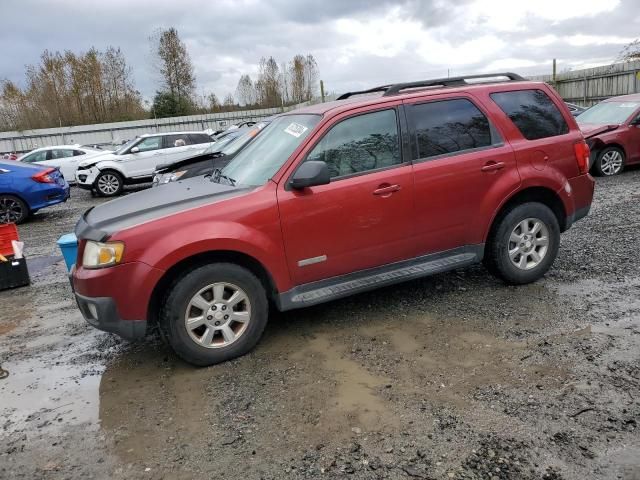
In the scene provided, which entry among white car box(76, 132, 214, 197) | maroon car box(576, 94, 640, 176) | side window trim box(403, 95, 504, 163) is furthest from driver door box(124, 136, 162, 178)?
side window trim box(403, 95, 504, 163)

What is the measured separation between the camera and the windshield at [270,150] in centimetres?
422

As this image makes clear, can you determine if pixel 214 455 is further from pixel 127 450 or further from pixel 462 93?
pixel 462 93

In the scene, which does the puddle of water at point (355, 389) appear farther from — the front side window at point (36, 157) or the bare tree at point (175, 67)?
the bare tree at point (175, 67)

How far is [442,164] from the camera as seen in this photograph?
4441 mm

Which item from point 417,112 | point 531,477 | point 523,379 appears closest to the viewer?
point 531,477

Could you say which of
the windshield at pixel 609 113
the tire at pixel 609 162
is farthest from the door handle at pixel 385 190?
the windshield at pixel 609 113

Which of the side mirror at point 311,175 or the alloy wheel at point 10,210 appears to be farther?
the alloy wheel at point 10,210

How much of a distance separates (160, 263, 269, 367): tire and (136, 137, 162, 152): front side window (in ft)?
41.1

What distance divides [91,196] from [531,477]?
15.6 m

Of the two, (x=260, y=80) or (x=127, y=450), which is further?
(x=260, y=80)

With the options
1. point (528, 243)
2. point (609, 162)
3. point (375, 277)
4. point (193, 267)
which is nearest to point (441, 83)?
point (528, 243)

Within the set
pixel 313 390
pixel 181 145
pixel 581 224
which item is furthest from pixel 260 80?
pixel 313 390

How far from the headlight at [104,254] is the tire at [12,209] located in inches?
336

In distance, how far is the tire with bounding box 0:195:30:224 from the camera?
10.8 meters
